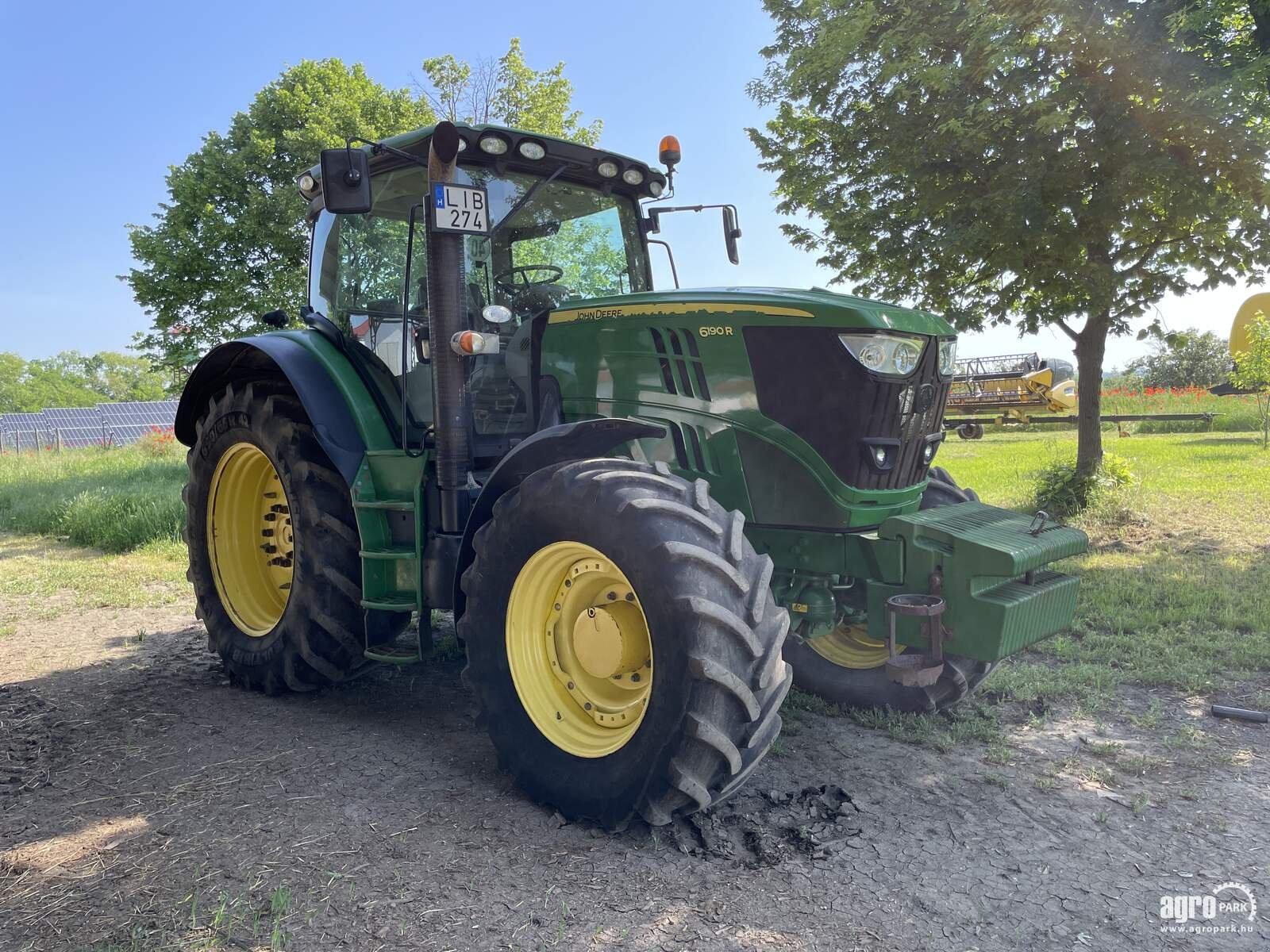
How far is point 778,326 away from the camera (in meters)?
3.38

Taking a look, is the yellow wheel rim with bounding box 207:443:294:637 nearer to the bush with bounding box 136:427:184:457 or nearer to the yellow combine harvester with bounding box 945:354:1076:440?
the bush with bounding box 136:427:184:457

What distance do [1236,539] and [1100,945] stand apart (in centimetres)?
749

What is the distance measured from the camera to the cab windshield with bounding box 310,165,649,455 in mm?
4117

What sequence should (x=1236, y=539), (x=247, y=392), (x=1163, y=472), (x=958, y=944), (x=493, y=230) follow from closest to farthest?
(x=958, y=944) < (x=493, y=230) < (x=247, y=392) < (x=1236, y=539) < (x=1163, y=472)

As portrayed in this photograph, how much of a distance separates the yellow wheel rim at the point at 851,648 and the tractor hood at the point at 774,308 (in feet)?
5.06

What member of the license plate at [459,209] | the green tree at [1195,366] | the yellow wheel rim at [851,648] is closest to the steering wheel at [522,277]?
the license plate at [459,209]

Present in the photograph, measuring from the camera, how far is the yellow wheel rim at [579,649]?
3.11 m

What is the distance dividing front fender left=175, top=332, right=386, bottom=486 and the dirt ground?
1353 millimetres

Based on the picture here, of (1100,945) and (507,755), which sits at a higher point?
A: (507,755)

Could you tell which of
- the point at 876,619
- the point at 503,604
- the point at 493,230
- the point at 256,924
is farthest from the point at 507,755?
the point at 493,230

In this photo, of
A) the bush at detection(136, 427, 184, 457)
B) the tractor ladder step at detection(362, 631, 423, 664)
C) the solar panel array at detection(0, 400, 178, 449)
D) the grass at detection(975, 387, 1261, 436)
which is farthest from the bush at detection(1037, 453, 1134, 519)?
the solar panel array at detection(0, 400, 178, 449)

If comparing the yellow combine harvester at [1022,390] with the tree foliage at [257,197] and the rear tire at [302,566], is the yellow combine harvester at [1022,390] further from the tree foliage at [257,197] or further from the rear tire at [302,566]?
the rear tire at [302,566]

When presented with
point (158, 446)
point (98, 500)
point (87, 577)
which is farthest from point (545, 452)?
point (158, 446)

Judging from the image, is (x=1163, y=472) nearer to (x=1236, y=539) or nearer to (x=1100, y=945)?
(x=1236, y=539)
